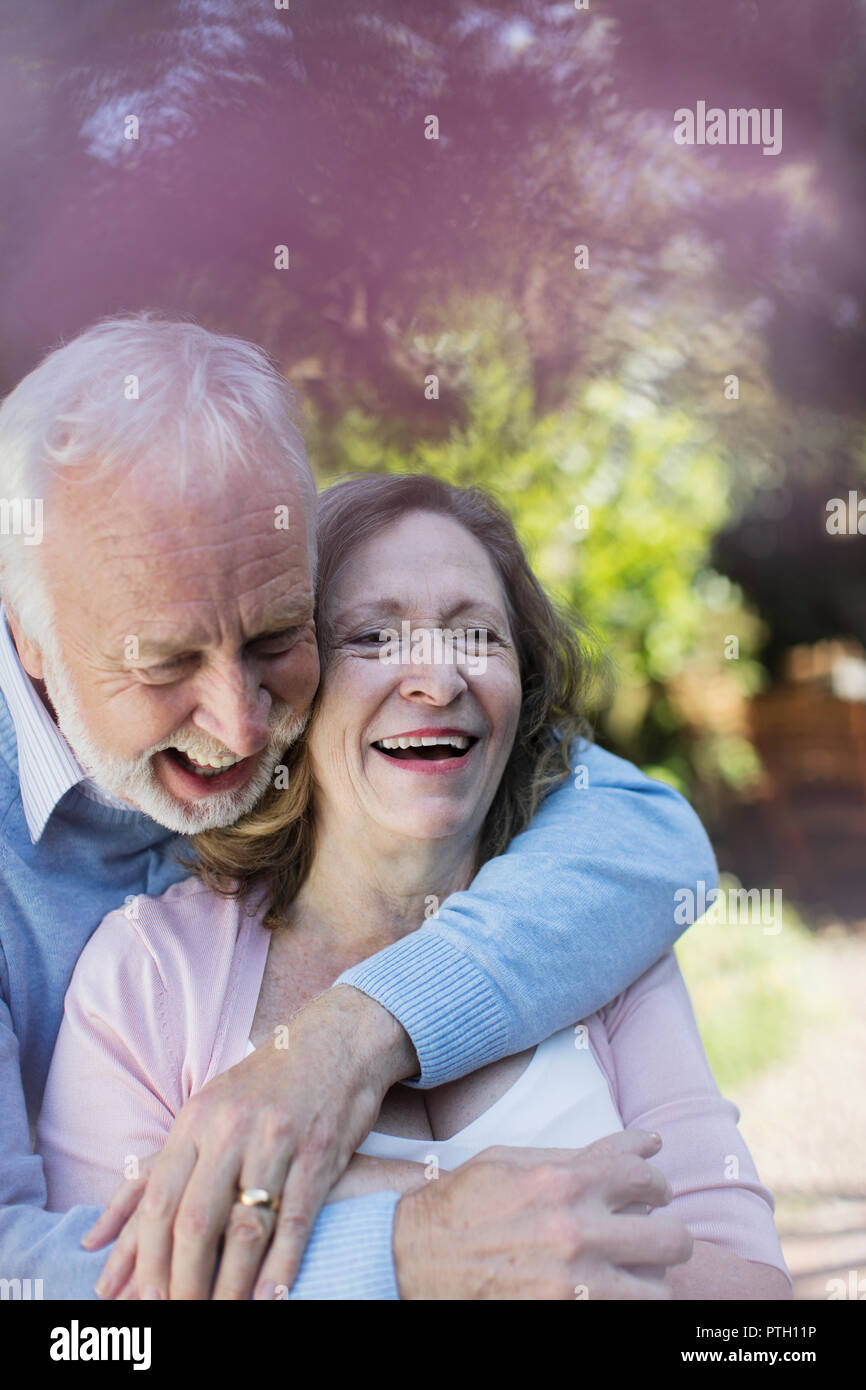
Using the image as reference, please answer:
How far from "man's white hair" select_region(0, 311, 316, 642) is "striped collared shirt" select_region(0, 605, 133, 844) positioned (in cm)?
8

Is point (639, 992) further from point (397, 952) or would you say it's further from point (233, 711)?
point (233, 711)

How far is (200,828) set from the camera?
1.06 metres

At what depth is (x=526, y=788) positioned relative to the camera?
4.23 ft

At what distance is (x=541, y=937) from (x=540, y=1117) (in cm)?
18

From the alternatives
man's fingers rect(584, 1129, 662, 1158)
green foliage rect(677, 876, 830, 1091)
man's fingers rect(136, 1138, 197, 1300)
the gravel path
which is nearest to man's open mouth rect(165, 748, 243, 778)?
man's fingers rect(136, 1138, 197, 1300)

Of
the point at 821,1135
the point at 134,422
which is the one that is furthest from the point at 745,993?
the point at 134,422

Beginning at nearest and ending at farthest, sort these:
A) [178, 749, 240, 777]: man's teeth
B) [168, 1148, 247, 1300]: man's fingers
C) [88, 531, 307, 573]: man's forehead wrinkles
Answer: [168, 1148, 247, 1300]: man's fingers
[88, 531, 307, 573]: man's forehead wrinkles
[178, 749, 240, 777]: man's teeth

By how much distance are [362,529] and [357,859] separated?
0.37m

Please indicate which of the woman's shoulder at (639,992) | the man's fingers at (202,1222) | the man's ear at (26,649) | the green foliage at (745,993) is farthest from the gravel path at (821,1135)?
the man's ear at (26,649)

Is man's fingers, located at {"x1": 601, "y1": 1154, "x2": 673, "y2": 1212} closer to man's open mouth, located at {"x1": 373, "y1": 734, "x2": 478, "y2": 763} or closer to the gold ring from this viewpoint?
the gold ring

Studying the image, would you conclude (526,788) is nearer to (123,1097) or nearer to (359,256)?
(123,1097)

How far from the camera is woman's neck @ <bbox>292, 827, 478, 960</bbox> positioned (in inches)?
45.5

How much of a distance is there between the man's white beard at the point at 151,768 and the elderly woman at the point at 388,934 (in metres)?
0.06
